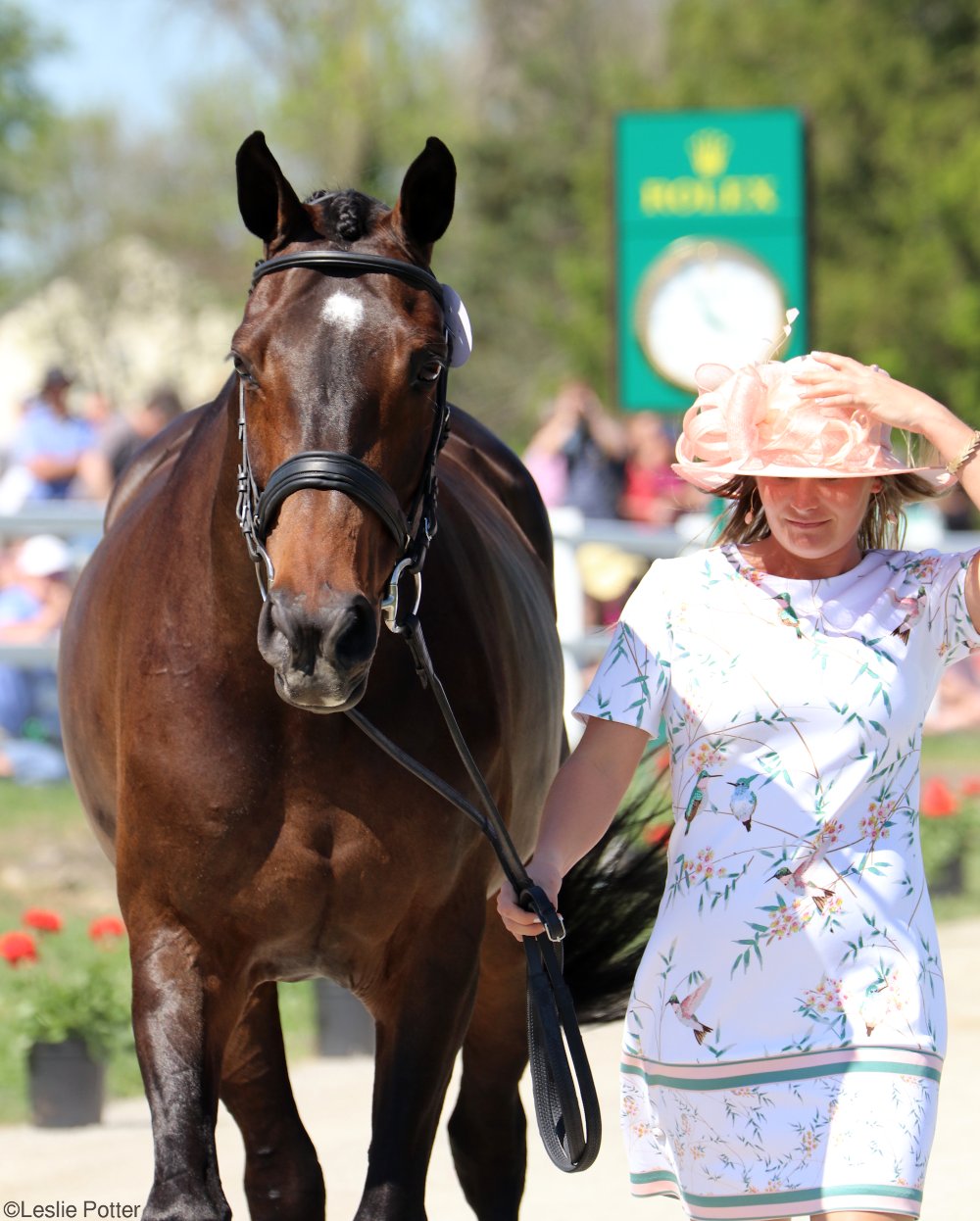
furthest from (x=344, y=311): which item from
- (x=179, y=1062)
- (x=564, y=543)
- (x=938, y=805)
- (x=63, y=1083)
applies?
(x=564, y=543)

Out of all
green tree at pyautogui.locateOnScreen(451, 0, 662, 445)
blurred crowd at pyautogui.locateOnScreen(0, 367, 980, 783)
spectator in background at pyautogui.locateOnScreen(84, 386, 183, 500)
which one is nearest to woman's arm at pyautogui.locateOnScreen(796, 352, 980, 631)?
blurred crowd at pyautogui.locateOnScreen(0, 367, 980, 783)

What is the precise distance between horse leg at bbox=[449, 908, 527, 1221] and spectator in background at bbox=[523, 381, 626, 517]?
7.23 m

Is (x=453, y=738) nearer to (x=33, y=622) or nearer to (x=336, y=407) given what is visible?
(x=336, y=407)

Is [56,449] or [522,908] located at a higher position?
[56,449]

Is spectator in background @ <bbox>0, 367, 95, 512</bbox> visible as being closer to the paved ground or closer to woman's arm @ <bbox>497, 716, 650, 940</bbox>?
the paved ground

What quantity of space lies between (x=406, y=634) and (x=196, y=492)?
552 mm

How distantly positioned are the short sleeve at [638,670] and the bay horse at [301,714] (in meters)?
0.35

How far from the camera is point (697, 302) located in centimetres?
952

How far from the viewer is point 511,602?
155 inches

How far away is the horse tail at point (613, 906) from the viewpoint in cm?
445

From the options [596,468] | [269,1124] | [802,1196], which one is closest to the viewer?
[802,1196]

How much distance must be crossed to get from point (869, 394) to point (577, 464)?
8.66 m

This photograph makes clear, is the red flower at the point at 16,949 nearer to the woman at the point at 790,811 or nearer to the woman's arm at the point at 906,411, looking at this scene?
the woman at the point at 790,811

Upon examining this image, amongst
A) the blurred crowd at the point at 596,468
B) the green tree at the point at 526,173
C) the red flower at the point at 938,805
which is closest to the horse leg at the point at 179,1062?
the red flower at the point at 938,805
